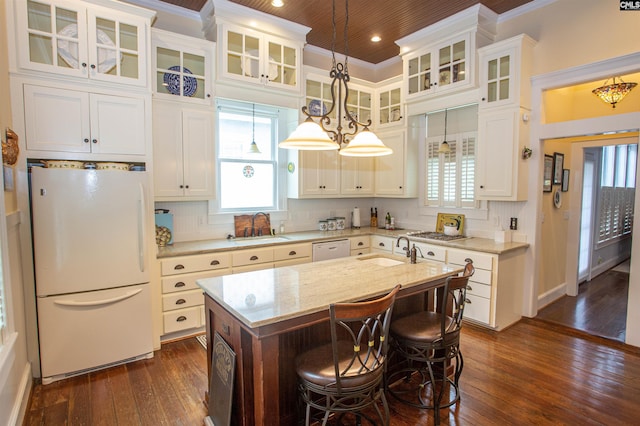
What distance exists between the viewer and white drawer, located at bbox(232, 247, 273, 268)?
142 inches

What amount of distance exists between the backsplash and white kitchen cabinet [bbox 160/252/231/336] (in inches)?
23.8

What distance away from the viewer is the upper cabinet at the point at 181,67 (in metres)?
3.33

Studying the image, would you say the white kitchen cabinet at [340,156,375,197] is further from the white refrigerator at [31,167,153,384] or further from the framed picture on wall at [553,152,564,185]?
the white refrigerator at [31,167,153,384]

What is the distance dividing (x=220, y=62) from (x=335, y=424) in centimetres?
343

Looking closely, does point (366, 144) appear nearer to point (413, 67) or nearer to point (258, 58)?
point (258, 58)

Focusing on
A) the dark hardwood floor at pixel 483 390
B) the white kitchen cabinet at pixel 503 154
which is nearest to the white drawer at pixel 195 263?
the dark hardwood floor at pixel 483 390

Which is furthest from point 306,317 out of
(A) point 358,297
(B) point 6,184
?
(B) point 6,184

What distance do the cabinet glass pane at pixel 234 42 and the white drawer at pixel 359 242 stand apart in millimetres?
2633

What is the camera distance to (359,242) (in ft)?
15.1

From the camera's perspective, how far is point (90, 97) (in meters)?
2.84

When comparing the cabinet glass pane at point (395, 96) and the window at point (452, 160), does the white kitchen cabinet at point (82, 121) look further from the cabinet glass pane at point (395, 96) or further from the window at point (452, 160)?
the window at point (452, 160)

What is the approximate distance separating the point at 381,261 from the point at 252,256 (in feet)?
4.92

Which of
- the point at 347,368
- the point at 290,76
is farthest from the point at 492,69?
the point at 347,368

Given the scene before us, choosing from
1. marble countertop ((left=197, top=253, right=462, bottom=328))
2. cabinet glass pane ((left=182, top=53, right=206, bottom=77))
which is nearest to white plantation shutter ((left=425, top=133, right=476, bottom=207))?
marble countertop ((left=197, top=253, right=462, bottom=328))
